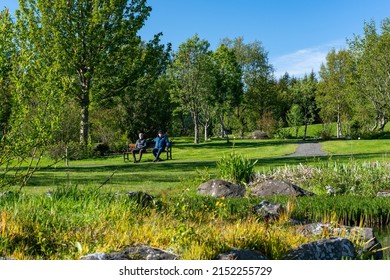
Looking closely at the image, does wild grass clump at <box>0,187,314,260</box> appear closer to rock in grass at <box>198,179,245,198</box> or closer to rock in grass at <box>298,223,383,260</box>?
rock in grass at <box>298,223,383,260</box>

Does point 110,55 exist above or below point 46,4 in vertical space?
below

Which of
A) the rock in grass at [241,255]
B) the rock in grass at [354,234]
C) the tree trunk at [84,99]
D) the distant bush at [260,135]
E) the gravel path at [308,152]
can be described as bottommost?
the rock in grass at [354,234]

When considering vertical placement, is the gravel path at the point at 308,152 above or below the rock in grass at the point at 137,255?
below

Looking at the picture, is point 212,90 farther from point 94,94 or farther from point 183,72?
point 94,94

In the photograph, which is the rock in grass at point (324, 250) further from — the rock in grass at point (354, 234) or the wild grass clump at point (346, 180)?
the wild grass clump at point (346, 180)

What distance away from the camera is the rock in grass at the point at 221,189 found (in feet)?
35.8

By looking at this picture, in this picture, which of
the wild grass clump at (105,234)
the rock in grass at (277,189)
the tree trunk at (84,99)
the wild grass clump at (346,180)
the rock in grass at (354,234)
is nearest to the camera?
the wild grass clump at (105,234)

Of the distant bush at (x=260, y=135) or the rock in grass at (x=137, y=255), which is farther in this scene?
the distant bush at (x=260, y=135)

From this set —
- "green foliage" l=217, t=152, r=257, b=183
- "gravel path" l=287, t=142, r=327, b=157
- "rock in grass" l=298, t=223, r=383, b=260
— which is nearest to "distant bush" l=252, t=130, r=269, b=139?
"gravel path" l=287, t=142, r=327, b=157

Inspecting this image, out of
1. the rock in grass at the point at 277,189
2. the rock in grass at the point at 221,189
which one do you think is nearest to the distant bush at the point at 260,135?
the rock in grass at the point at 277,189

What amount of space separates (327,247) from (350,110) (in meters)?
50.5
